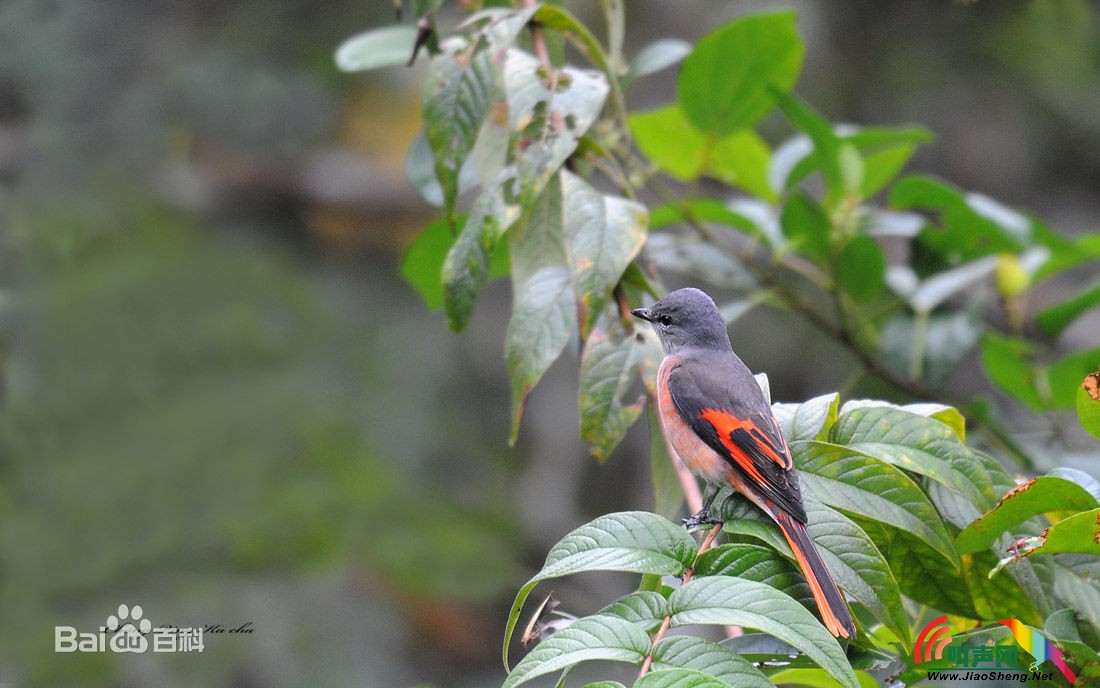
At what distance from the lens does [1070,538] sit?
144cm

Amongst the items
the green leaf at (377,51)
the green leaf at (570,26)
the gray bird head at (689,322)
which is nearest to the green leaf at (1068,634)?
Result: the gray bird head at (689,322)

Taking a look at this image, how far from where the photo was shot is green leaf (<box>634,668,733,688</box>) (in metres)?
1.13

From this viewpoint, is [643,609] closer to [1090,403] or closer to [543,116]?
[1090,403]

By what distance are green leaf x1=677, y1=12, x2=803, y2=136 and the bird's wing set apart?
0.85 metres

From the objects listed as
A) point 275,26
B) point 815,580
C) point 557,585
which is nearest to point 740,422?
point 815,580

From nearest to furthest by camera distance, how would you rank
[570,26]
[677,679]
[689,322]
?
[677,679], [570,26], [689,322]

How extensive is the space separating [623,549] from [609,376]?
0.65 metres

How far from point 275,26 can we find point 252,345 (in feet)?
5.06

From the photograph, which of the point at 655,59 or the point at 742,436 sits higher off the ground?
the point at 655,59

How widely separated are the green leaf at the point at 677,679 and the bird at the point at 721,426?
1.23ft

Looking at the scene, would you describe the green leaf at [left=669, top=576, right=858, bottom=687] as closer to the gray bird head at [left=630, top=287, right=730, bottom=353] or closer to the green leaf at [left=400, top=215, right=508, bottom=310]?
the gray bird head at [left=630, top=287, right=730, bottom=353]

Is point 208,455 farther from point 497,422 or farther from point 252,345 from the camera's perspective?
point 497,422

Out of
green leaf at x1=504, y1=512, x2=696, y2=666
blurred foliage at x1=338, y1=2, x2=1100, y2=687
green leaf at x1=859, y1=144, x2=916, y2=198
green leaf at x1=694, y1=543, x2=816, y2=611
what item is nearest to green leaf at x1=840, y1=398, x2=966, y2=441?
blurred foliage at x1=338, y1=2, x2=1100, y2=687

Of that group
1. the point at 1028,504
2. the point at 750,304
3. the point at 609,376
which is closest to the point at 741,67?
the point at 750,304
